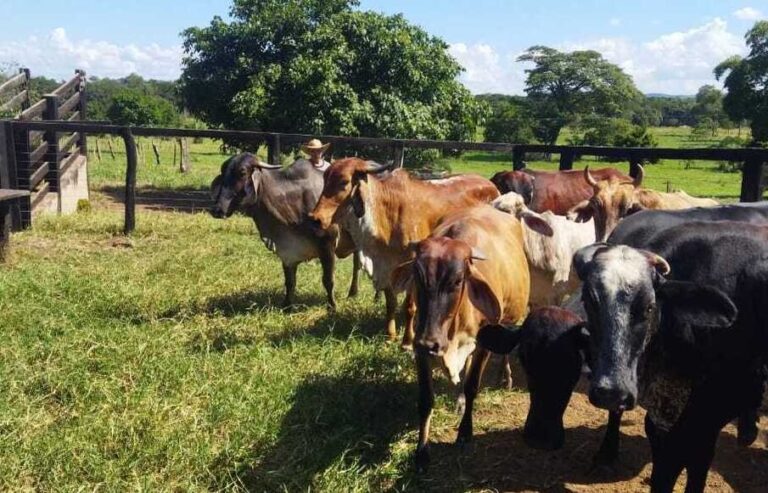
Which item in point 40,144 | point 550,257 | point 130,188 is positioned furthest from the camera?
point 40,144

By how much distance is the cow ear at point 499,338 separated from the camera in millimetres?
3803

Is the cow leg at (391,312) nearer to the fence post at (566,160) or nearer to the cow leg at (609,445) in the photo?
the cow leg at (609,445)

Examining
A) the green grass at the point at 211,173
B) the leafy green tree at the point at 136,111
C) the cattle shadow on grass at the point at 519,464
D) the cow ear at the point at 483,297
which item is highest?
the leafy green tree at the point at 136,111

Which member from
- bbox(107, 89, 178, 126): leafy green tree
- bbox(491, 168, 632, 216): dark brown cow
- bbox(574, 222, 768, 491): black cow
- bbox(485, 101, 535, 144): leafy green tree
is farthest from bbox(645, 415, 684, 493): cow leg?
bbox(485, 101, 535, 144): leafy green tree

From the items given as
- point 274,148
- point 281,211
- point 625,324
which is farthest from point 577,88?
point 625,324

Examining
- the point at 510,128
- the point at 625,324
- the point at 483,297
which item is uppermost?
the point at 510,128

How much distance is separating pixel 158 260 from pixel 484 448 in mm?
5665

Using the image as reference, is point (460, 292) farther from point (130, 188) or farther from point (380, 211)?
point (130, 188)

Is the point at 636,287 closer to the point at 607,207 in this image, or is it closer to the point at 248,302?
the point at 607,207

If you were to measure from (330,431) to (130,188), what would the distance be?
7497 mm

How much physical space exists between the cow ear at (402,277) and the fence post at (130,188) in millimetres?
7453

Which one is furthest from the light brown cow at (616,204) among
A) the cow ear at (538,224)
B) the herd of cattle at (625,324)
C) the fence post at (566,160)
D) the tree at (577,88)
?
the tree at (577,88)

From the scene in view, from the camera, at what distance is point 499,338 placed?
3.83 meters

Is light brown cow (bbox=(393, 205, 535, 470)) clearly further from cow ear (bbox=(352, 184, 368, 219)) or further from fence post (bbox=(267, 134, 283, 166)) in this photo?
fence post (bbox=(267, 134, 283, 166))
